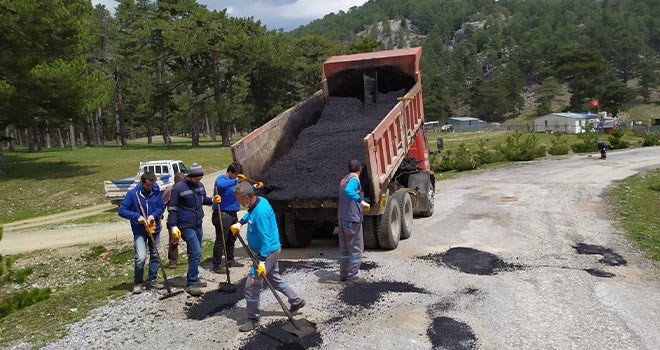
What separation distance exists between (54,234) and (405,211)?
10575 mm

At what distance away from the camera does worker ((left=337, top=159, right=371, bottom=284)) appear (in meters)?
7.02

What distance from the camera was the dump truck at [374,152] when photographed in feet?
27.7

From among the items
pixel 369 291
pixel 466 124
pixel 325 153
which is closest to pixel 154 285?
pixel 369 291

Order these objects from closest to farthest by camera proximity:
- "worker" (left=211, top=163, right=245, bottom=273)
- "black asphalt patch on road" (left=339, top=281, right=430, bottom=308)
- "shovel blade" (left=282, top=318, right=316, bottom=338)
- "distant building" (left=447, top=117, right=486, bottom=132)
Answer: "shovel blade" (left=282, top=318, right=316, bottom=338)
"black asphalt patch on road" (left=339, top=281, right=430, bottom=308)
"worker" (left=211, top=163, right=245, bottom=273)
"distant building" (left=447, top=117, right=486, bottom=132)

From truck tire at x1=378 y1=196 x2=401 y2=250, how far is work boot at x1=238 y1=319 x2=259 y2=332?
12.0 ft

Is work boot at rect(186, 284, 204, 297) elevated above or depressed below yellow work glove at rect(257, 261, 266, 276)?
below

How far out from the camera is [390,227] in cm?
869

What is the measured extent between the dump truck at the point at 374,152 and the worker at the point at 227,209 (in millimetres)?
518

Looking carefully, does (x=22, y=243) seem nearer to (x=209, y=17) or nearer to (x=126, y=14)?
(x=209, y=17)

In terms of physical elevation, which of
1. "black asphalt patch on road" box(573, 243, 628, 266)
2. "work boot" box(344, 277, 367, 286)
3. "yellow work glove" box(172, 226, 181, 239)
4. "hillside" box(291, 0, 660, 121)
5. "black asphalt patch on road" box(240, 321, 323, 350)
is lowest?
"black asphalt patch on road" box(573, 243, 628, 266)

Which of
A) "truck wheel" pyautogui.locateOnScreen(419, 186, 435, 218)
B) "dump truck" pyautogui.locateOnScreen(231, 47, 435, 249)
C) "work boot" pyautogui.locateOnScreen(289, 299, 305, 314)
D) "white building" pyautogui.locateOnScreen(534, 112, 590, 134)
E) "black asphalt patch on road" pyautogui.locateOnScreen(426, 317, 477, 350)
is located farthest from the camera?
"white building" pyautogui.locateOnScreen(534, 112, 590, 134)

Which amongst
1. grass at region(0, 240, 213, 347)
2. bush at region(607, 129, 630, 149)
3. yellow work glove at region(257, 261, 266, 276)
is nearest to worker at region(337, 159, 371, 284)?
yellow work glove at region(257, 261, 266, 276)

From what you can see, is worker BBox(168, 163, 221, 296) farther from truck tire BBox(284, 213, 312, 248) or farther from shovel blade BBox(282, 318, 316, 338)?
truck tire BBox(284, 213, 312, 248)

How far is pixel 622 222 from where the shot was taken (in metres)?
11.2
